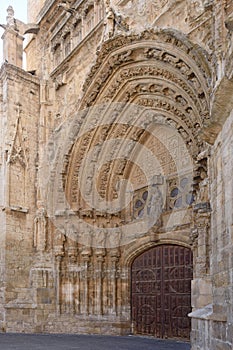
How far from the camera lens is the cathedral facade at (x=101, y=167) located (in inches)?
376

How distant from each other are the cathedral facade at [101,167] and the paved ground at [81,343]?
527mm

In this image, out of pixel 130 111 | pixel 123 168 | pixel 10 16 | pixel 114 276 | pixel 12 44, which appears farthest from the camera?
pixel 10 16

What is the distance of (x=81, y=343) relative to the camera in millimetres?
9508

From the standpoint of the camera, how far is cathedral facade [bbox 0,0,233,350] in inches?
376

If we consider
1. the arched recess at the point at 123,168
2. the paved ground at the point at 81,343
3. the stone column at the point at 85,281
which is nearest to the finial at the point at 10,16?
the arched recess at the point at 123,168

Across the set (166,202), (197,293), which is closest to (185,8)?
(166,202)

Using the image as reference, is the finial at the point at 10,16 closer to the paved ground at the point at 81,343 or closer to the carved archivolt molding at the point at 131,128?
the carved archivolt molding at the point at 131,128

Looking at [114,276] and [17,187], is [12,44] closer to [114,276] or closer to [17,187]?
[17,187]

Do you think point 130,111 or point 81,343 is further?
point 130,111

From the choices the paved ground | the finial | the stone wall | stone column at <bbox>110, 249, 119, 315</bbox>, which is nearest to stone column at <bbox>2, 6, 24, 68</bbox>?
the finial

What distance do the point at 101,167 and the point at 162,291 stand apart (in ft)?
10.0

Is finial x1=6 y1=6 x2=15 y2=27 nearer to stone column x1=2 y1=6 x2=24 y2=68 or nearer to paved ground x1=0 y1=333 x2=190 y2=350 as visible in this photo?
stone column x1=2 y1=6 x2=24 y2=68

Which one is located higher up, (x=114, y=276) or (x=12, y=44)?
(x=12, y=44)

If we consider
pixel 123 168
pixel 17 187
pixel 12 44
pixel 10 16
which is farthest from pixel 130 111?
pixel 10 16
